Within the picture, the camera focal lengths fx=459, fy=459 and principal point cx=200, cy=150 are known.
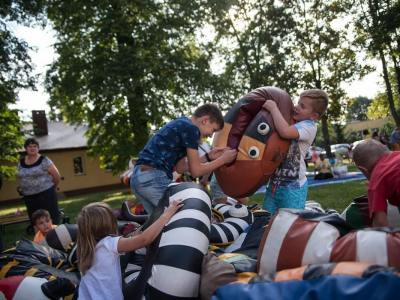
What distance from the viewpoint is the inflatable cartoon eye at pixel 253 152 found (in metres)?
Answer: 3.94

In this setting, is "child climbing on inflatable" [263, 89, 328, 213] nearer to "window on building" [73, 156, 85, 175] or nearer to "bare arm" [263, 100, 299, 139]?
"bare arm" [263, 100, 299, 139]

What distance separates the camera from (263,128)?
396 cm

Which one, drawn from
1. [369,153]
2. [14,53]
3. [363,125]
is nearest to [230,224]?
[369,153]

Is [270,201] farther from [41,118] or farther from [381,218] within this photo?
[41,118]

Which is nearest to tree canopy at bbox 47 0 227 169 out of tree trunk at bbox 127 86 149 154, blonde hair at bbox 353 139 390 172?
tree trunk at bbox 127 86 149 154

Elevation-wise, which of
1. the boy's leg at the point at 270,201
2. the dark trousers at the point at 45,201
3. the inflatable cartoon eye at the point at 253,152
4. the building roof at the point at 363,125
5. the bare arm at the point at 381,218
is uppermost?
the inflatable cartoon eye at the point at 253,152

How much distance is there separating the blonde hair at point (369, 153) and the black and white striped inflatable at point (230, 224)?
127 cm

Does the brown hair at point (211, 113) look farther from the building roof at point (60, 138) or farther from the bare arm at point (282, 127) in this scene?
the building roof at point (60, 138)

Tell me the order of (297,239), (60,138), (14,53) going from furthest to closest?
(60,138)
(14,53)
(297,239)

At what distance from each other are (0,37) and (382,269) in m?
13.0

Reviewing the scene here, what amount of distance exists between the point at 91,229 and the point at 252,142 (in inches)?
63.9

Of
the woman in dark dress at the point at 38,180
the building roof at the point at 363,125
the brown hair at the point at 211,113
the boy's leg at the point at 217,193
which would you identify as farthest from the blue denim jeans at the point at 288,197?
the building roof at the point at 363,125

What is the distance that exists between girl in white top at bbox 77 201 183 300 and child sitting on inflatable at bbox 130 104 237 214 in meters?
0.61

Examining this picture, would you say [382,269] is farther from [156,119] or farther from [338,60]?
[338,60]
